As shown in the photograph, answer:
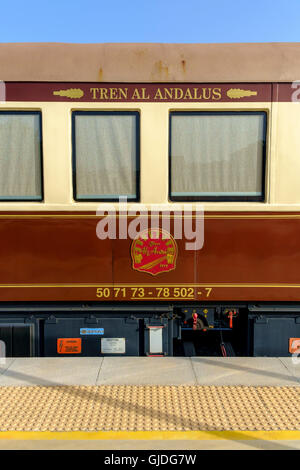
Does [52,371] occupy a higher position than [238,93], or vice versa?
[238,93]

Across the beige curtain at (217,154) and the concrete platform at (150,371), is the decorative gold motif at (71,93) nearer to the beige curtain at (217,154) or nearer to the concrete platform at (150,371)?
the beige curtain at (217,154)

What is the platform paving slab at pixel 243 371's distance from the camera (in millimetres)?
3459

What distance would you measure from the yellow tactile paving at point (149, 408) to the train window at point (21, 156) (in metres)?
1.98

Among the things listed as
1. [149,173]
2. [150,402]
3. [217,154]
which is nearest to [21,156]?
[149,173]

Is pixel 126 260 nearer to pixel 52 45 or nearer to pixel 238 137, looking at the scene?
pixel 238 137

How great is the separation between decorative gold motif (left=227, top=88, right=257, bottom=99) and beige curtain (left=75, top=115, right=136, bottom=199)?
3.39 feet

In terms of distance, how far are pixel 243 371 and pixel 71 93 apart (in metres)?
3.40

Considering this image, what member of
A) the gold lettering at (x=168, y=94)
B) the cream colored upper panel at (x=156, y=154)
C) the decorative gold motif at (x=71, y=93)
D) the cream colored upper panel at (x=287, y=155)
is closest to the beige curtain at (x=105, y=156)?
the cream colored upper panel at (x=156, y=154)

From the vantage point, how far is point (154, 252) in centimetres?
372

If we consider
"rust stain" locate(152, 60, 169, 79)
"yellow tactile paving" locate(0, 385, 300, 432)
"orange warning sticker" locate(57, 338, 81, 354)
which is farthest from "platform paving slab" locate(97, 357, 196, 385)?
"rust stain" locate(152, 60, 169, 79)

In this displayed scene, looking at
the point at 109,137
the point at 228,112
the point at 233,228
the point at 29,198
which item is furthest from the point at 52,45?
the point at 233,228

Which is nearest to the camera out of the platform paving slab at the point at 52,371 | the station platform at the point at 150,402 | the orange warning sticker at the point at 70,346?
the station platform at the point at 150,402

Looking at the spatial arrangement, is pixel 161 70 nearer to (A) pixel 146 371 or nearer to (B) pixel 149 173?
(B) pixel 149 173

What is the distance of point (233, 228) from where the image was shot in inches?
147
